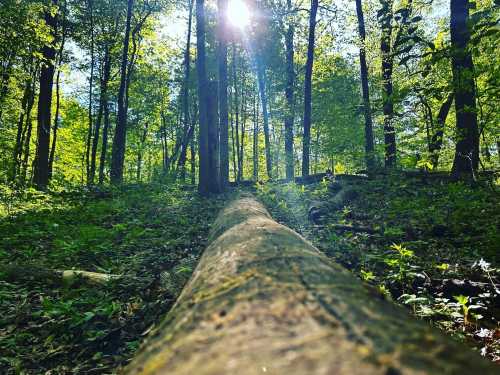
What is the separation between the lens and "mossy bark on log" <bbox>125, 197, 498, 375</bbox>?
875 millimetres

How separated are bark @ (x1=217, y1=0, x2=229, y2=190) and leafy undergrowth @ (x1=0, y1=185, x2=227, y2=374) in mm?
3148

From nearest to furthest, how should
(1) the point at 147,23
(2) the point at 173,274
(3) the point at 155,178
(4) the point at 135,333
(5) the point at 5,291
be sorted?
(4) the point at 135,333, (5) the point at 5,291, (2) the point at 173,274, (3) the point at 155,178, (1) the point at 147,23

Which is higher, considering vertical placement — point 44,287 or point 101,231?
point 101,231

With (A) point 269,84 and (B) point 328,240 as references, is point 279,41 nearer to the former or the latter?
(A) point 269,84

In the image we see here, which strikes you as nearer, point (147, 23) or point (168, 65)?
point (147, 23)

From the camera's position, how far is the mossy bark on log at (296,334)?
88 centimetres

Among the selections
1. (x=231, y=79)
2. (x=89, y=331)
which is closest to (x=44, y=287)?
(x=89, y=331)

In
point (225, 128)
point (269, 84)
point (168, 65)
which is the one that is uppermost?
point (168, 65)

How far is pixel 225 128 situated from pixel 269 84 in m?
15.0

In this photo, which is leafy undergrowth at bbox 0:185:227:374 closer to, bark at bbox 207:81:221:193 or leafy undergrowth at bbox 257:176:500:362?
bark at bbox 207:81:221:193

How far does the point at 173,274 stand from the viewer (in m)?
4.41

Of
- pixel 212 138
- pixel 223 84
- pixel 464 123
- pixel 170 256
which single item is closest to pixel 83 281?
pixel 170 256

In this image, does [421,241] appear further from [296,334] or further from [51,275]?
[51,275]

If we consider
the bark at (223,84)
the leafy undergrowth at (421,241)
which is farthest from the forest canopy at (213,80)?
the leafy undergrowth at (421,241)
